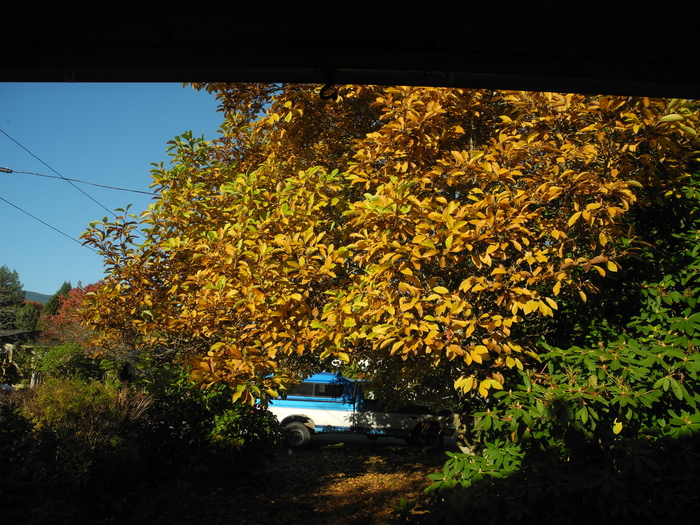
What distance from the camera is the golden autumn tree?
3.71m

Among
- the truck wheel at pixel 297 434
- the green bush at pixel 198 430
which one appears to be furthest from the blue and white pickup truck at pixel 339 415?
the green bush at pixel 198 430

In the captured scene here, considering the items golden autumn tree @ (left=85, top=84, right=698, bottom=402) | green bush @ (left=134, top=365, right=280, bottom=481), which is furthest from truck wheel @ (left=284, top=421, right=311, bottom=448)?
golden autumn tree @ (left=85, top=84, right=698, bottom=402)

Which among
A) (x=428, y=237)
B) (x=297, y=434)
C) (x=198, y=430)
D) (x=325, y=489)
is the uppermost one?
(x=428, y=237)

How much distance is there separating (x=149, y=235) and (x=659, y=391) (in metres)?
5.20

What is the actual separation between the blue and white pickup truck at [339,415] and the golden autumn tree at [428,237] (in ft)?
25.5

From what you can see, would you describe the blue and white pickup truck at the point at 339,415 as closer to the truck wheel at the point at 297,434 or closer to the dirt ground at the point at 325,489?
the truck wheel at the point at 297,434

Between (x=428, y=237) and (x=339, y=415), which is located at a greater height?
(x=428, y=237)

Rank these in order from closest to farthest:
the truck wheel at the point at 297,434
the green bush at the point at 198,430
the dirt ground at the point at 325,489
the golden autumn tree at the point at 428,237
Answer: the golden autumn tree at the point at 428,237, the dirt ground at the point at 325,489, the green bush at the point at 198,430, the truck wheel at the point at 297,434

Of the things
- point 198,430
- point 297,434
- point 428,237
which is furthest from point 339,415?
point 428,237

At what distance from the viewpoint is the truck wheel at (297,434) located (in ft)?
42.7

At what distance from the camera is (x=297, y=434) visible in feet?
42.9

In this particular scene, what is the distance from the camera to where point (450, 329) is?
11.7 ft

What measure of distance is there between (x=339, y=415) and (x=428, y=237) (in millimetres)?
10299

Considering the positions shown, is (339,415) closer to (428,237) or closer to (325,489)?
(325,489)
